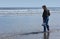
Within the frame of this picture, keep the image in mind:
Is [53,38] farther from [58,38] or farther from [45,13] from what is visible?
[45,13]

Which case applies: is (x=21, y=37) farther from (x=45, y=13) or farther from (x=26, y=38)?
(x=45, y=13)

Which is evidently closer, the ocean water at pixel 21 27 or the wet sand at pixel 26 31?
the wet sand at pixel 26 31

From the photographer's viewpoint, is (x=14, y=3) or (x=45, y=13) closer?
(x=45, y=13)

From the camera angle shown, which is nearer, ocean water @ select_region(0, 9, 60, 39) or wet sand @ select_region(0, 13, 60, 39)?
wet sand @ select_region(0, 13, 60, 39)

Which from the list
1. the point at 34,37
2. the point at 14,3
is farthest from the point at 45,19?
the point at 14,3

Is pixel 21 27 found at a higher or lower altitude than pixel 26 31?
lower

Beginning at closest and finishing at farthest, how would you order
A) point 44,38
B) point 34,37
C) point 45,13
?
point 44,38
point 34,37
point 45,13

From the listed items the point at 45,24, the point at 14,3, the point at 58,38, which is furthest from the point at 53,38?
the point at 14,3

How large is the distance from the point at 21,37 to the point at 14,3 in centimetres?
5197

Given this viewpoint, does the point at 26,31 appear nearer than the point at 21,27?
Yes

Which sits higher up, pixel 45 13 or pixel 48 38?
pixel 45 13

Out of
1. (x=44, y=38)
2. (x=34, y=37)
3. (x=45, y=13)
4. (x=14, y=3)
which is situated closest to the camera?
(x=44, y=38)

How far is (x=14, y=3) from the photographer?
6284 centimetres

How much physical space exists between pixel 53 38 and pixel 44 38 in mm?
601
